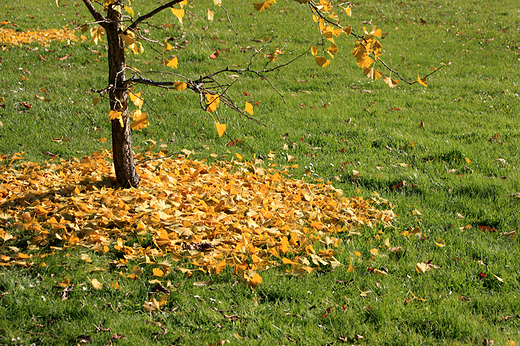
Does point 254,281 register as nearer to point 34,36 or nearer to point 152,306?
point 152,306

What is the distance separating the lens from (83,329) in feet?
8.45

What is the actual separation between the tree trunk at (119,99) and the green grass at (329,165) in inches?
40.7

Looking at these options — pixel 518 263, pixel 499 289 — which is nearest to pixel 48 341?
pixel 499 289

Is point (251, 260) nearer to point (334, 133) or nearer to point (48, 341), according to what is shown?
point (48, 341)

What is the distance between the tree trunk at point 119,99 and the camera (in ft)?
12.3

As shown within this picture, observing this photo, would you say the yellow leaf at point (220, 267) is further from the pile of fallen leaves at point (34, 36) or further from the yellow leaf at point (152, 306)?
the pile of fallen leaves at point (34, 36)

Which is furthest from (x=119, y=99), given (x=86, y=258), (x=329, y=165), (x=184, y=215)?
(x=329, y=165)

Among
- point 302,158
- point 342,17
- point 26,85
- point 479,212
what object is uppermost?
point 342,17

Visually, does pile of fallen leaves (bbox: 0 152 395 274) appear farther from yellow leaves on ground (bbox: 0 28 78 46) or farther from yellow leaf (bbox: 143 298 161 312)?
yellow leaves on ground (bbox: 0 28 78 46)

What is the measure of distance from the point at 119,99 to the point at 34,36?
26.8ft

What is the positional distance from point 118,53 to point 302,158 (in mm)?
2764

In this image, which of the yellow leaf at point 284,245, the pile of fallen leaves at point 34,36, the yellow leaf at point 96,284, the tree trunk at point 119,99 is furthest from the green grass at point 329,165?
the tree trunk at point 119,99

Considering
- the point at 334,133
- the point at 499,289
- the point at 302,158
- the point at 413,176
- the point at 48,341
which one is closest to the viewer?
the point at 48,341

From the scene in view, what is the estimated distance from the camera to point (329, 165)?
5.44 metres
